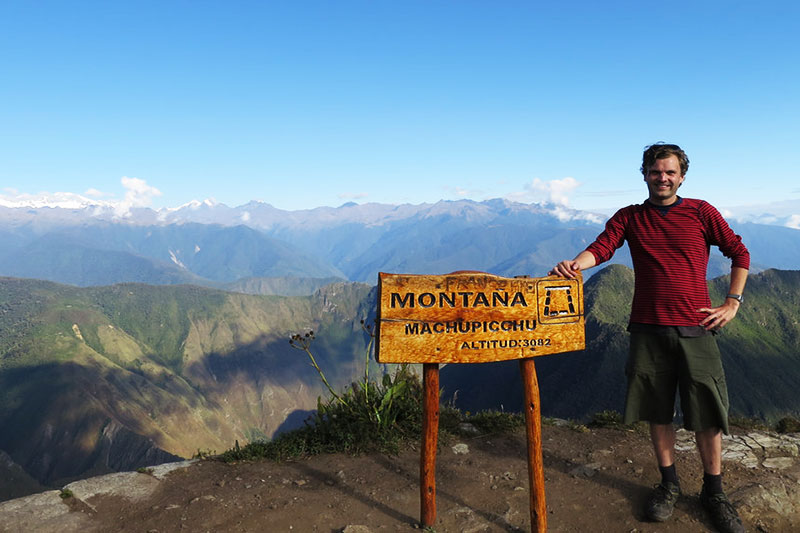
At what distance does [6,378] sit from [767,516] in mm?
201634

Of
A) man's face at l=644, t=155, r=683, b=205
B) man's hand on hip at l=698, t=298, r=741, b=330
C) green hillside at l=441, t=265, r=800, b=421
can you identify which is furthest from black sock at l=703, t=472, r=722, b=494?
green hillside at l=441, t=265, r=800, b=421

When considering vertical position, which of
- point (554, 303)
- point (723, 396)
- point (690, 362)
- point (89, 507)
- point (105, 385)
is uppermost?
point (554, 303)

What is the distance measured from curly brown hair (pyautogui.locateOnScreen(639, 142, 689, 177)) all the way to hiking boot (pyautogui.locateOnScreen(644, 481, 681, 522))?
347 cm

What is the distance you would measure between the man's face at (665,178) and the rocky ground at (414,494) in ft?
11.4

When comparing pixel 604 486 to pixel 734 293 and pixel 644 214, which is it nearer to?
pixel 734 293

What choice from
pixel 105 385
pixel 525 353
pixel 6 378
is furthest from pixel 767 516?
pixel 6 378

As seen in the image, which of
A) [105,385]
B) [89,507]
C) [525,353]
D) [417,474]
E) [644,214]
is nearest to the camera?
[525,353]

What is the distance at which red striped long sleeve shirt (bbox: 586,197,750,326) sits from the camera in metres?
4.80

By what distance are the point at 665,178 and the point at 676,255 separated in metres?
0.79

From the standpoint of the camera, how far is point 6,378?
154m

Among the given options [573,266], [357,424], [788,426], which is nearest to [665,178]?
[573,266]

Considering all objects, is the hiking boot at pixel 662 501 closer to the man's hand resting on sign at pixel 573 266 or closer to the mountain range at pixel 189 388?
the man's hand resting on sign at pixel 573 266

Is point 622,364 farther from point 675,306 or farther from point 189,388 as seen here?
point 189,388

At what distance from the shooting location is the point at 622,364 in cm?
9562
